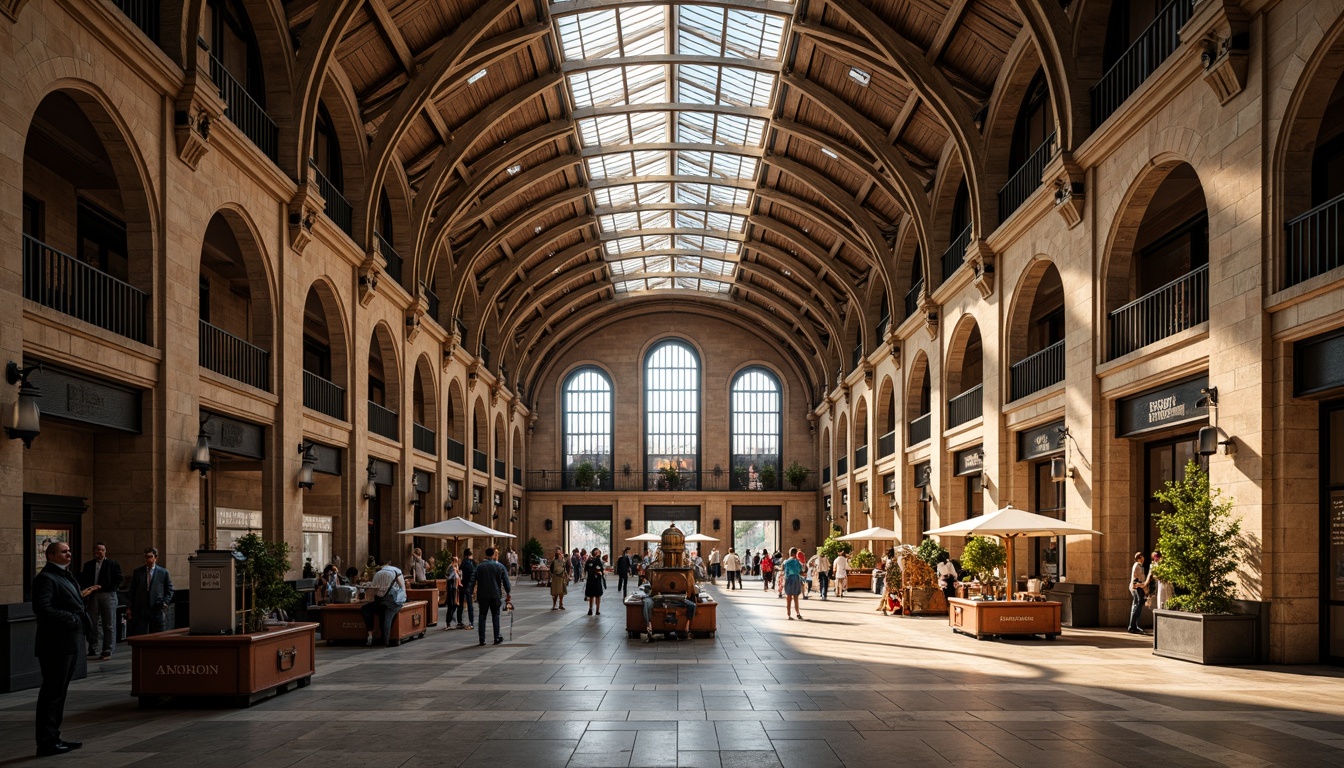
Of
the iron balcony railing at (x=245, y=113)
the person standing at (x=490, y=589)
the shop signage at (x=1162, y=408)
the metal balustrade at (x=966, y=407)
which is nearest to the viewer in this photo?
the shop signage at (x=1162, y=408)

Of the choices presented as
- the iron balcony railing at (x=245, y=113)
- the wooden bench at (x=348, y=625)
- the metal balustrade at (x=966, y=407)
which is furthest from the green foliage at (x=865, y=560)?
the iron balcony railing at (x=245, y=113)

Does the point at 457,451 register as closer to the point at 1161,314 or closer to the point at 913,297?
the point at 913,297

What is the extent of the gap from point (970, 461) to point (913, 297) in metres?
7.79

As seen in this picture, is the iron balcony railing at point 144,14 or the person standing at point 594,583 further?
the person standing at point 594,583

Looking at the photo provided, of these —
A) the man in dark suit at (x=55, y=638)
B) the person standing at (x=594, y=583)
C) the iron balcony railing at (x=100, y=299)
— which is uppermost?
the iron balcony railing at (x=100, y=299)

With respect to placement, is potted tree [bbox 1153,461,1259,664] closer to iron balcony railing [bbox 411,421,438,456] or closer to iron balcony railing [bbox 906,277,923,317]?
iron balcony railing [bbox 906,277,923,317]

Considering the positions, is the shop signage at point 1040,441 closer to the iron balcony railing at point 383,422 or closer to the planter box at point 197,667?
the planter box at point 197,667

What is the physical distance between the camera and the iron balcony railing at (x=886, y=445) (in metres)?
36.0

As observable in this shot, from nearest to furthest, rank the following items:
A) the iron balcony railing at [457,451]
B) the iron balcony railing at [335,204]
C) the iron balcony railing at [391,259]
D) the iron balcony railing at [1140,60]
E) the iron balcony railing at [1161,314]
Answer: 1. the iron balcony railing at [1140,60]
2. the iron balcony railing at [1161,314]
3. the iron balcony railing at [335,204]
4. the iron balcony railing at [391,259]
5. the iron balcony railing at [457,451]

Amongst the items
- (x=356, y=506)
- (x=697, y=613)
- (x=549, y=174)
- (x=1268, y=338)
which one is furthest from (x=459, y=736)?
(x=549, y=174)

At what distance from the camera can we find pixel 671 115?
32.5 meters

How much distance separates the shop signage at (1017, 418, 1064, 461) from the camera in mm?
20344

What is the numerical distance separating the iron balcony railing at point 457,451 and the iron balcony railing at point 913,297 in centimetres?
1558

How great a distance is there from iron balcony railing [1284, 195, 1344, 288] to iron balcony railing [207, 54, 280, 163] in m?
15.0
